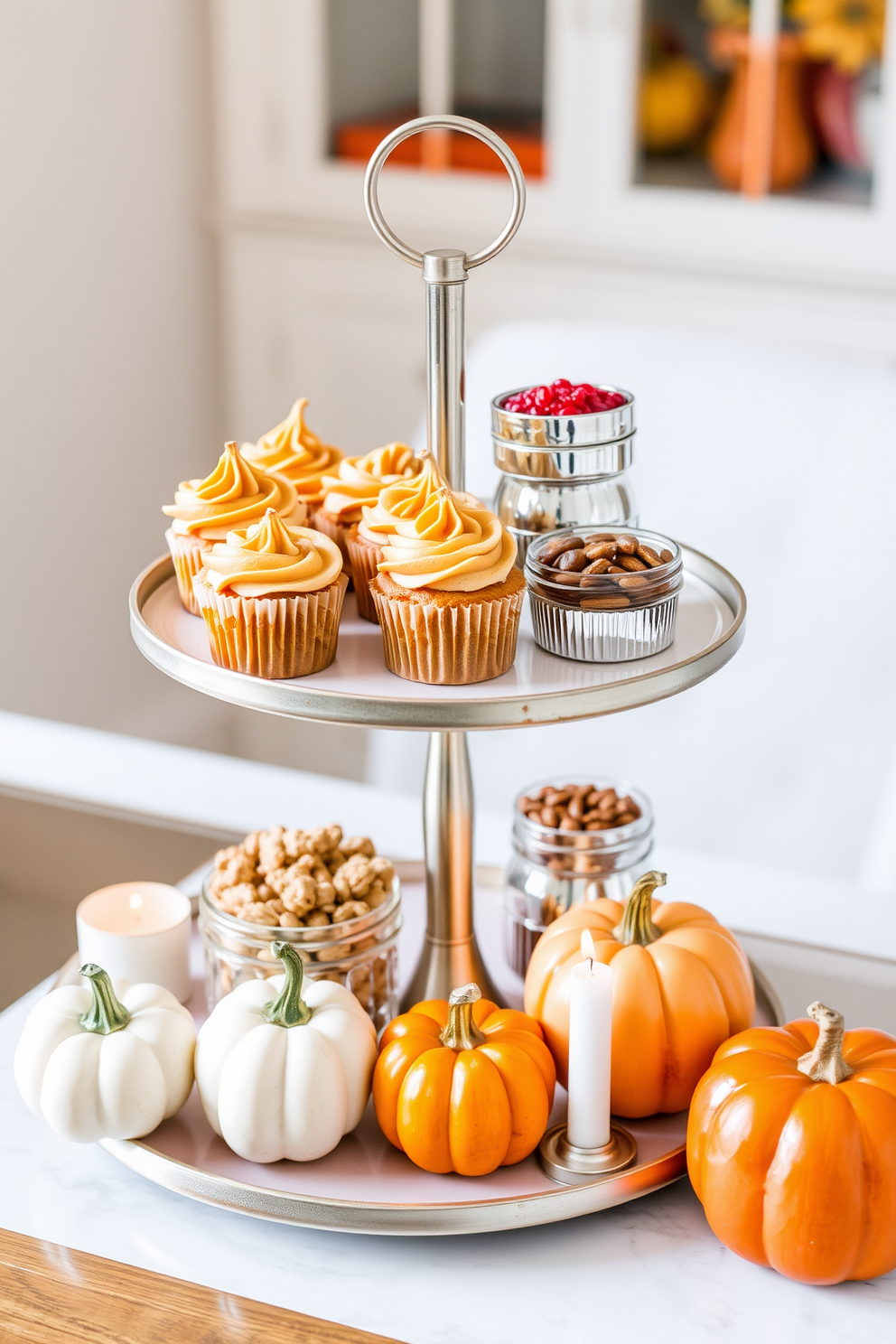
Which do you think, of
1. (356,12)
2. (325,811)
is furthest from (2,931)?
(356,12)

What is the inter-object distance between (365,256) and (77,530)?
0.75 metres

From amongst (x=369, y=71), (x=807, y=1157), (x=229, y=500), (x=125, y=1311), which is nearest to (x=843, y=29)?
(x=369, y=71)

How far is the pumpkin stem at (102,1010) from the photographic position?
0.82 meters

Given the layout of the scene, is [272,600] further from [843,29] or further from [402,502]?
[843,29]

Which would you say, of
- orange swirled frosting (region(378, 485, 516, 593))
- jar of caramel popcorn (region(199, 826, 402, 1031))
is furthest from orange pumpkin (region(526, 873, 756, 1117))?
orange swirled frosting (region(378, 485, 516, 593))

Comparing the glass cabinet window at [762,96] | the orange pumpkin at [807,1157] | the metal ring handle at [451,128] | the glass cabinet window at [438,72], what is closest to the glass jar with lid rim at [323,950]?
the orange pumpkin at [807,1157]

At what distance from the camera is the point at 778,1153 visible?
0.74 metres

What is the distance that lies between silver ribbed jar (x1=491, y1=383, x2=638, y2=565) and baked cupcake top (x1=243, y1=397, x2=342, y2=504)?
13 cm

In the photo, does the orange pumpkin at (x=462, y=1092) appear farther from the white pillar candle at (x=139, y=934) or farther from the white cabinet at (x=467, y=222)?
the white cabinet at (x=467, y=222)

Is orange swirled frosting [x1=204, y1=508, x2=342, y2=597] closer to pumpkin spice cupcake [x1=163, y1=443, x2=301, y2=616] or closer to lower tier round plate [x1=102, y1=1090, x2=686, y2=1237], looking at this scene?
pumpkin spice cupcake [x1=163, y1=443, x2=301, y2=616]

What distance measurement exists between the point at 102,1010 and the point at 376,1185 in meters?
0.18

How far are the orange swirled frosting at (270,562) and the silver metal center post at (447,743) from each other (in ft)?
0.31

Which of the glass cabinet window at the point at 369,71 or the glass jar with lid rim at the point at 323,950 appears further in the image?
the glass cabinet window at the point at 369,71

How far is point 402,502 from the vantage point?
832 mm
